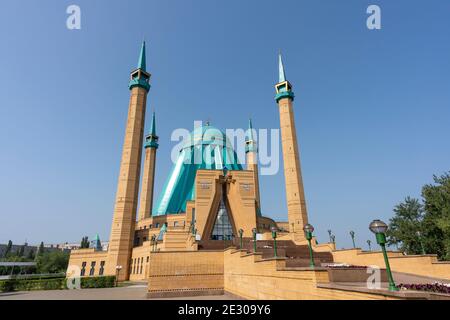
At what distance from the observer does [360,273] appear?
9.41m

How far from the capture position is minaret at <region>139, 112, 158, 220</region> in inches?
2083

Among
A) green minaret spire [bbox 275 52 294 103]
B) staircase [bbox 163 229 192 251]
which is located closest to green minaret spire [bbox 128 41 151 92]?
green minaret spire [bbox 275 52 294 103]

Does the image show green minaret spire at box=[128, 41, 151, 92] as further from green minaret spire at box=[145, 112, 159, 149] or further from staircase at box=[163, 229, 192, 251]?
staircase at box=[163, 229, 192, 251]

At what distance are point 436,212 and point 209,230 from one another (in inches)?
997

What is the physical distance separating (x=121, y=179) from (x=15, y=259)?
54.6m

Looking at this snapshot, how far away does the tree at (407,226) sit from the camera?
2602 cm

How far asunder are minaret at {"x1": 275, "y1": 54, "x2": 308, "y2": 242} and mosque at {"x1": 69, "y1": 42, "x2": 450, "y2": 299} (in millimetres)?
A: 150

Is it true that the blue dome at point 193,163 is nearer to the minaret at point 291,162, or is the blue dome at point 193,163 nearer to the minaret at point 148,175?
the minaret at point 148,175

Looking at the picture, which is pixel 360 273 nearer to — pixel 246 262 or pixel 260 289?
pixel 260 289

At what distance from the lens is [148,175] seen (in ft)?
182

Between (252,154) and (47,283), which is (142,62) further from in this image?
(47,283)

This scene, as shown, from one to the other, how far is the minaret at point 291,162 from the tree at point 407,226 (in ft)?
34.5
